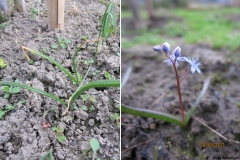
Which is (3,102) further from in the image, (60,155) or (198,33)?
(198,33)

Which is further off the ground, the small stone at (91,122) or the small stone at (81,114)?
the small stone at (81,114)

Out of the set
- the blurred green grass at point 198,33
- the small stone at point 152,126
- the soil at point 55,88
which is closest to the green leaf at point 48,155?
the soil at point 55,88

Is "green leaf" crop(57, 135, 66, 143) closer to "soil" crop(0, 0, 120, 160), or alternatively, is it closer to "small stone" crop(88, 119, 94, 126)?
"soil" crop(0, 0, 120, 160)

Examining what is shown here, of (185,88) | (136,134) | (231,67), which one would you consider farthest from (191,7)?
(136,134)

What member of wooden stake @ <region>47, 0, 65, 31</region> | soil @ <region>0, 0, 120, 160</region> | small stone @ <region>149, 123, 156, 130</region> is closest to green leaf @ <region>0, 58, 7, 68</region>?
soil @ <region>0, 0, 120, 160</region>

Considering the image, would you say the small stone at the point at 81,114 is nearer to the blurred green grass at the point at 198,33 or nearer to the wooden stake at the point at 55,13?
the wooden stake at the point at 55,13
